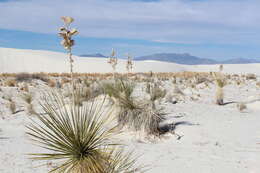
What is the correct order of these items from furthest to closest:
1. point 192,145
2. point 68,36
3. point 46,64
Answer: point 46,64 → point 192,145 → point 68,36

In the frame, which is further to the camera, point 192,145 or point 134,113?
point 134,113

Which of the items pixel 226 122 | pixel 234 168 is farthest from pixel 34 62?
pixel 234 168

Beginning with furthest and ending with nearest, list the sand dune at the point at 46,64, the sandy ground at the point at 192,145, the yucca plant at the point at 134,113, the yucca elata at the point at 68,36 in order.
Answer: the sand dune at the point at 46,64
the yucca plant at the point at 134,113
the sandy ground at the point at 192,145
the yucca elata at the point at 68,36

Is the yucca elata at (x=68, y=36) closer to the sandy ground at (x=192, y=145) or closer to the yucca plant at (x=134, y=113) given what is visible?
the sandy ground at (x=192, y=145)

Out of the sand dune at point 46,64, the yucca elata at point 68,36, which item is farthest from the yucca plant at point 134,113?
the sand dune at point 46,64

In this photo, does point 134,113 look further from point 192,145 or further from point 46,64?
point 46,64

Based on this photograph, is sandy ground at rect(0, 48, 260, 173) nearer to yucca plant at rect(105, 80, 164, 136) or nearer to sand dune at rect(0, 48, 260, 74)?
yucca plant at rect(105, 80, 164, 136)

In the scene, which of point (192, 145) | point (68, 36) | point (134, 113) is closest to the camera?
point (68, 36)

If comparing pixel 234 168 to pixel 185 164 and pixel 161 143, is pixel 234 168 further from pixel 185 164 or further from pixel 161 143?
pixel 161 143

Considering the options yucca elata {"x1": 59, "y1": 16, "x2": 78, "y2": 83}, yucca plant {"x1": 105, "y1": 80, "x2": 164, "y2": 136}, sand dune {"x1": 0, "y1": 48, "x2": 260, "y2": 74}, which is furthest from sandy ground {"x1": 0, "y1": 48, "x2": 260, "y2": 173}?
sand dune {"x1": 0, "y1": 48, "x2": 260, "y2": 74}

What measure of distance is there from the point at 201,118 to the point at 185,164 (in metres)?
4.36

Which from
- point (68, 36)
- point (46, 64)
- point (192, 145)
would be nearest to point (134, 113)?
point (192, 145)

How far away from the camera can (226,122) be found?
9898 mm

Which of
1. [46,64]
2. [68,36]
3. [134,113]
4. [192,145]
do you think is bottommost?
[192,145]
